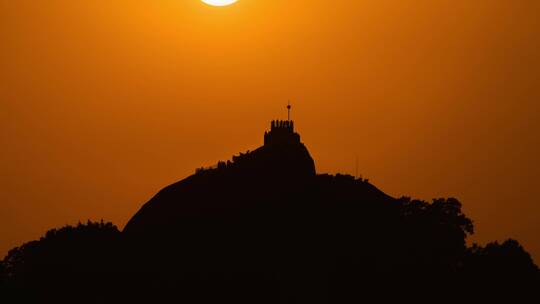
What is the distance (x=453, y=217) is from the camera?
506 ft

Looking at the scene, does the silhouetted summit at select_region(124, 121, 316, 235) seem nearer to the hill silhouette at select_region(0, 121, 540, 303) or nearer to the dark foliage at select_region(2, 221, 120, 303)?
the hill silhouette at select_region(0, 121, 540, 303)

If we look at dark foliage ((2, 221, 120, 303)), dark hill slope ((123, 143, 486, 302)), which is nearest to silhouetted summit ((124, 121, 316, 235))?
dark hill slope ((123, 143, 486, 302))

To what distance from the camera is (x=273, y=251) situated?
139250mm

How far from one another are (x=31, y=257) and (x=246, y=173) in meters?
21.8

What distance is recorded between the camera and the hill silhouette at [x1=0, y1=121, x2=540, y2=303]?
134625 mm

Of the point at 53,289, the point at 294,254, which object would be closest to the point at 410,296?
the point at 294,254

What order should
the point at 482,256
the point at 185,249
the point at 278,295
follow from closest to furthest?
1. the point at 278,295
2. the point at 185,249
3. the point at 482,256

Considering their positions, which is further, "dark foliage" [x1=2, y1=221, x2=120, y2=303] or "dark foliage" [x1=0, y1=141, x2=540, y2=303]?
"dark foliage" [x1=2, y1=221, x2=120, y2=303]

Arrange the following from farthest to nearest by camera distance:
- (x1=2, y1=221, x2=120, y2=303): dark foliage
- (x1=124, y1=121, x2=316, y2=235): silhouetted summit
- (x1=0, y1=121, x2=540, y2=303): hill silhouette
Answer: (x1=124, y1=121, x2=316, y2=235): silhouetted summit, (x1=2, y1=221, x2=120, y2=303): dark foliage, (x1=0, y1=121, x2=540, y2=303): hill silhouette

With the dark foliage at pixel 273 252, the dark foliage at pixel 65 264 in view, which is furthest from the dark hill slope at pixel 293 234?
the dark foliage at pixel 65 264

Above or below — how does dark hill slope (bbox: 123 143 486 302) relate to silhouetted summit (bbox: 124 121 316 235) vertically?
below

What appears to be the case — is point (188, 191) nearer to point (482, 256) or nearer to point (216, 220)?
point (216, 220)

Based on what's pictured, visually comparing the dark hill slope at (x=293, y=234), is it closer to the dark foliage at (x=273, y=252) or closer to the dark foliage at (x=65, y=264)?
the dark foliage at (x=273, y=252)

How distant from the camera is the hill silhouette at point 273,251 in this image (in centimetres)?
13462
